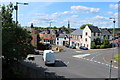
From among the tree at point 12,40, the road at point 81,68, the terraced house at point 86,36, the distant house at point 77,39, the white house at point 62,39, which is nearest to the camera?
the tree at point 12,40

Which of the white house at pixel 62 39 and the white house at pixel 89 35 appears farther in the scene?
the white house at pixel 62 39

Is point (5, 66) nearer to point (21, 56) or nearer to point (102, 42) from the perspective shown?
point (21, 56)

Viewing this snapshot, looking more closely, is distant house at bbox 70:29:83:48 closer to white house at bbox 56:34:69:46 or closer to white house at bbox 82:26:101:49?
white house at bbox 82:26:101:49

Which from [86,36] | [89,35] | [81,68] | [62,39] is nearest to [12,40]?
[81,68]

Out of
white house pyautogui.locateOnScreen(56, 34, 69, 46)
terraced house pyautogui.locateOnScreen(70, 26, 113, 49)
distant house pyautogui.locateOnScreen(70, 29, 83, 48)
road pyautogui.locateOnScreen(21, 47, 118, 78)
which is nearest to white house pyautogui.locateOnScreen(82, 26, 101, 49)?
terraced house pyautogui.locateOnScreen(70, 26, 113, 49)


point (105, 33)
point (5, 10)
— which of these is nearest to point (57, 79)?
point (5, 10)

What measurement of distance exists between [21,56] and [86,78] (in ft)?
25.8

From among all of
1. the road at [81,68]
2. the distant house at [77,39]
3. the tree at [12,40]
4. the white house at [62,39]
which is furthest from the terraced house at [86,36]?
the tree at [12,40]

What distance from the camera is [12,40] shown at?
42.6 feet

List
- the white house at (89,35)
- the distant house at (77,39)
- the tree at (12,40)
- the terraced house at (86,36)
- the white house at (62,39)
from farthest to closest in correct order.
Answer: the white house at (62,39), the distant house at (77,39), the terraced house at (86,36), the white house at (89,35), the tree at (12,40)

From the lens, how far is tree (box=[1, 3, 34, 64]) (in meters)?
12.1

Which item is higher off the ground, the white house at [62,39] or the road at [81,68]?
the white house at [62,39]

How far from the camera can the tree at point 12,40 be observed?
39.7 ft

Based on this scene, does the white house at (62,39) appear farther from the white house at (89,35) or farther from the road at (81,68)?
the road at (81,68)
